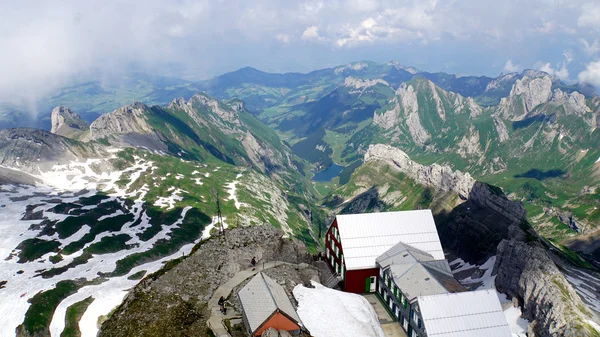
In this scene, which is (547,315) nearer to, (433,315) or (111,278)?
(433,315)

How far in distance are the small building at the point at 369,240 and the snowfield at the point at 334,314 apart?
27.7 feet

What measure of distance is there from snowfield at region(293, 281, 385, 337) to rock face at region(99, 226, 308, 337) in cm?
518

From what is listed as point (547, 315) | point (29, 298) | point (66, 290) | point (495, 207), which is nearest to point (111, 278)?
point (66, 290)

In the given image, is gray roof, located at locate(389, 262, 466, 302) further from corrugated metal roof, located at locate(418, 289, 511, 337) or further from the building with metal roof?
corrugated metal roof, located at locate(418, 289, 511, 337)

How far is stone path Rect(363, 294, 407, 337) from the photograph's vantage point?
61156 millimetres

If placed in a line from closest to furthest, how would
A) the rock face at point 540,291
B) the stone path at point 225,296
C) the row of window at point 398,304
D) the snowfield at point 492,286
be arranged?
the stone path at point 225,296
the row of window at point 398,304
the rock face at point 540,291
the snowfield at point 492,286

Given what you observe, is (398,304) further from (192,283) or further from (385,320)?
(192,283)

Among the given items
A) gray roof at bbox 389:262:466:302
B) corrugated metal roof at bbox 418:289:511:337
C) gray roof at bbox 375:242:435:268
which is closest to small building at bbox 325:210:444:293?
gray roof at bbox 375:242:435:268

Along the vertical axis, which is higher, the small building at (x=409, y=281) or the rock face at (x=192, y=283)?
the rock face at (x=192, y=283)

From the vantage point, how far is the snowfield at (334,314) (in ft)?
167

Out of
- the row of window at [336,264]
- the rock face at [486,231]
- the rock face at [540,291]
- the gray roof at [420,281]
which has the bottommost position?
the rock face at [486,231]

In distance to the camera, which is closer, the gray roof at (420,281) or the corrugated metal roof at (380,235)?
the gray roof at (420,281)

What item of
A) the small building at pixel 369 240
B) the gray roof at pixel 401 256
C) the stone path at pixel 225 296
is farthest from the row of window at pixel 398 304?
the stone path at pixel 225 296

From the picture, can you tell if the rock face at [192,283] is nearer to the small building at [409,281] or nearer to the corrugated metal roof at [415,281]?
the small building at [409,281]
